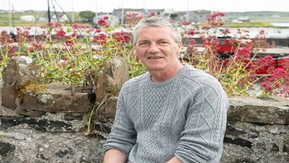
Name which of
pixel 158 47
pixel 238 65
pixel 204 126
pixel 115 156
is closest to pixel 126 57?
pixel 238 65

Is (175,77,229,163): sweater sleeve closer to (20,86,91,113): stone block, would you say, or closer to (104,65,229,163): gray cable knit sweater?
(104,65,229,163): gray cable knit sweater

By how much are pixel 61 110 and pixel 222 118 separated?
1226 millimetres

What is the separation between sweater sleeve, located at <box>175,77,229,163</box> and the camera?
2.12 m

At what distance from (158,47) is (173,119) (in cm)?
35

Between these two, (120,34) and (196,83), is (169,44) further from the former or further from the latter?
(120,34)

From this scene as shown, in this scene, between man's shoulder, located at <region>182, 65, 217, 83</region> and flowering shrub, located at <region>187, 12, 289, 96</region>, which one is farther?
flowering shrub, located at <region>187, 12, 289, 96</region>

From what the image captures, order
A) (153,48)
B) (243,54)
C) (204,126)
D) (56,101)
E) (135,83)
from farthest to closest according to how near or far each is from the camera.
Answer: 1. (243,54)
2. (56,101)
3. (135,83)
4. (153,48)
5. (204,126)

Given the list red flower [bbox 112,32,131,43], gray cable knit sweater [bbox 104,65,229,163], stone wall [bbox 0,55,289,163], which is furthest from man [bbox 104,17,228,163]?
red flower [bbox 112,32,131,43]

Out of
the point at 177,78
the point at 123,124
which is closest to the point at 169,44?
the point at 177,78

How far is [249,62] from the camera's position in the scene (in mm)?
3377

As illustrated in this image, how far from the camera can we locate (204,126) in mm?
2117

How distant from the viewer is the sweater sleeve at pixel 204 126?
2.12 metres

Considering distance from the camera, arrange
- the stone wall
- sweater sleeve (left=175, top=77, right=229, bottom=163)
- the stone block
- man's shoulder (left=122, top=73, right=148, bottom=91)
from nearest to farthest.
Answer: sweater sleeve (left=175, top=77, right=229, bottom=163) < man's shoulder (left=122, top=73, right=148, bottom=91) < the stone wall < the stone block

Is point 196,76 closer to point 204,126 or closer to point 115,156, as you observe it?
point 204,126
